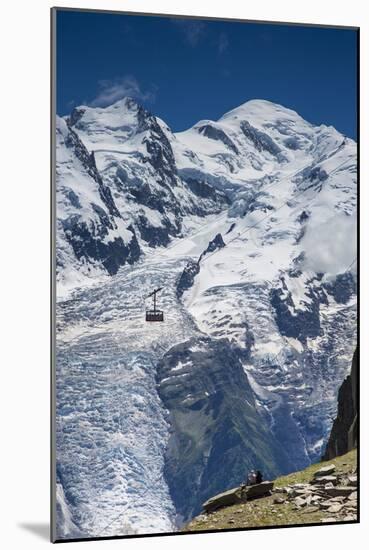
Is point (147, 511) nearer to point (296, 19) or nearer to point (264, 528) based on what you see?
point (264, 528)

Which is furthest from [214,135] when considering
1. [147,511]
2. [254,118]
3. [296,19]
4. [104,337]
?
[147,511]

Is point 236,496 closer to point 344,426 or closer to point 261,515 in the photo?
point 261,515

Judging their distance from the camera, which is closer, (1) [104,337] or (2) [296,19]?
(1) [104,337]

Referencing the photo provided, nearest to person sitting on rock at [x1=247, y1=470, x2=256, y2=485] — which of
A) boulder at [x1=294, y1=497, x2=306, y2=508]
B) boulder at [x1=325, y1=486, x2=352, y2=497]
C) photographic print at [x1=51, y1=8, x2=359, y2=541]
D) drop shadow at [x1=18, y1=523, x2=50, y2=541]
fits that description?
photographic print at [x1=51, y1=8, x2=359, y2=541]

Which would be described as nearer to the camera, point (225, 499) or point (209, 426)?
point (225, 499)

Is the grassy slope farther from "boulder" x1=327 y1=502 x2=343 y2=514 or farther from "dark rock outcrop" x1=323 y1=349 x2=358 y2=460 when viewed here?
"dark rock outcrop" x1=323 y1=349 x2=358 y2=460

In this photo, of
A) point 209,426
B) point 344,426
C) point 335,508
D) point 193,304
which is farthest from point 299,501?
point 193,304
